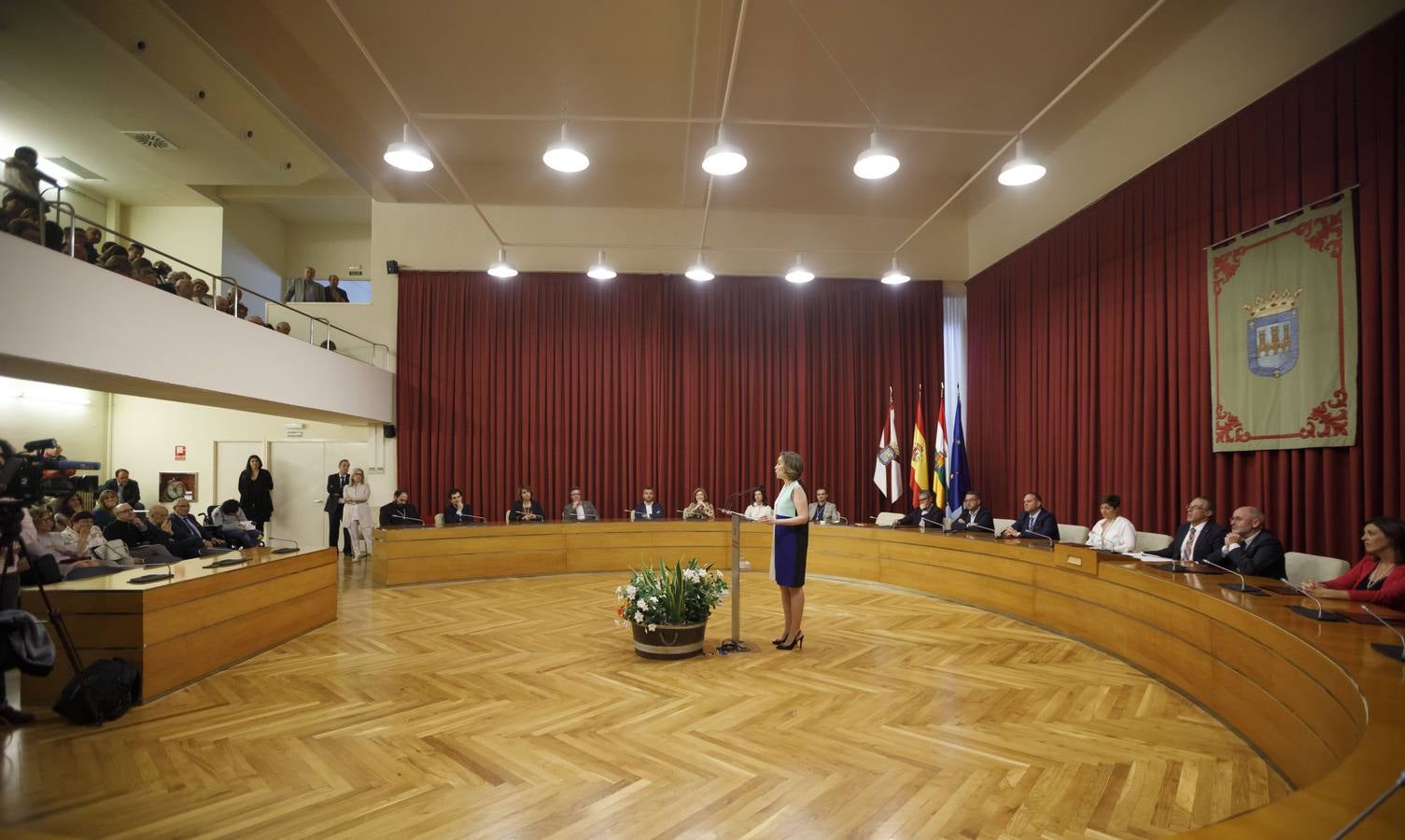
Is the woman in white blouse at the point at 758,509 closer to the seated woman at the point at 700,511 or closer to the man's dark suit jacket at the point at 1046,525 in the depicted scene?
the seated woman at the point at 700,511

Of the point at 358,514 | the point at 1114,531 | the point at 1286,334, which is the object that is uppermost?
the point at 1286,334

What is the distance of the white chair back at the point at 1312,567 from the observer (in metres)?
4.61

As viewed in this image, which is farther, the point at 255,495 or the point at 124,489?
the point at 255,495

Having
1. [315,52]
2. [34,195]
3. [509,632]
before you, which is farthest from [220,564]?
[315,52]

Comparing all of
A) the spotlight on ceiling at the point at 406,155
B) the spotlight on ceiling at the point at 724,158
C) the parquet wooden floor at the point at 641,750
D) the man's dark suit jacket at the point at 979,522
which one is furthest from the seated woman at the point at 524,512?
the spotlight on ceiling at the point at 724,158

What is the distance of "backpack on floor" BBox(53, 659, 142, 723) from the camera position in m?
3.41

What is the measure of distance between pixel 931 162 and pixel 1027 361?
9.08 ft

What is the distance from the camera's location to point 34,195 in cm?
450

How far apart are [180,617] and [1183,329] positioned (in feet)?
25.0

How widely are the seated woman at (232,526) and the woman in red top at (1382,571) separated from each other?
8.62m

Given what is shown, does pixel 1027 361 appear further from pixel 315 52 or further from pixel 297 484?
pixel 297 484

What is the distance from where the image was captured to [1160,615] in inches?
164

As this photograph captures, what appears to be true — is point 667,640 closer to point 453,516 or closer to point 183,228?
point 453,516

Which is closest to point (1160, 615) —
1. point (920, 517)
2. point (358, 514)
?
point (920, 517)
